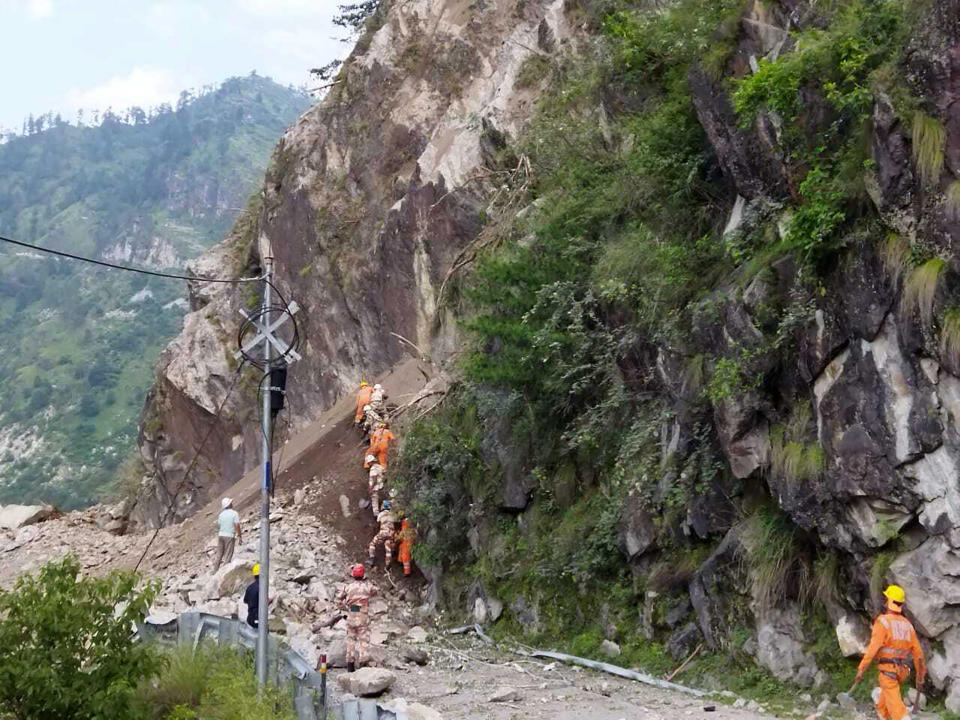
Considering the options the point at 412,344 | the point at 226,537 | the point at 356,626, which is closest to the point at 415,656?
the point at 356,626

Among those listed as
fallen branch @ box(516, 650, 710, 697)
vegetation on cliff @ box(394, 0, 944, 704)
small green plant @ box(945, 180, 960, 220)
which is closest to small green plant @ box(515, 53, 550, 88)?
vegetation on cliff @ box(394, 0, 944, 704)

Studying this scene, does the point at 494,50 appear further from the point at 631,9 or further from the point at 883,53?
the point at 883,53

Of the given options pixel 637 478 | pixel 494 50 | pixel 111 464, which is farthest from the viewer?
pixel 111 464

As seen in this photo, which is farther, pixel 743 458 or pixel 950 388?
pixel 743 458

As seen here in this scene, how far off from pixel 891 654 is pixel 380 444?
450 inches

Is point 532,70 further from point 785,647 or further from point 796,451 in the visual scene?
point 785,647

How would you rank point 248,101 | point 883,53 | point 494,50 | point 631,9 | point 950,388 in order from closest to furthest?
1. point 950,388
2. point 883,53
3. point 631,9
4. point 494,50
5. point 248,101

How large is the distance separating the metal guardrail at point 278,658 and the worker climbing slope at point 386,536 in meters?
3.94

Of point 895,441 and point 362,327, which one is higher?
point 362,327

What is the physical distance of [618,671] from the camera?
444 inches

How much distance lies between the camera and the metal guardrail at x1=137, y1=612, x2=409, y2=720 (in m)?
8.78

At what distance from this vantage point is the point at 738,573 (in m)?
10.5

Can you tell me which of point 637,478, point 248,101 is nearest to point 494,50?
point 637,478

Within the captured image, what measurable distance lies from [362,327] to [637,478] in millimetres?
13784
